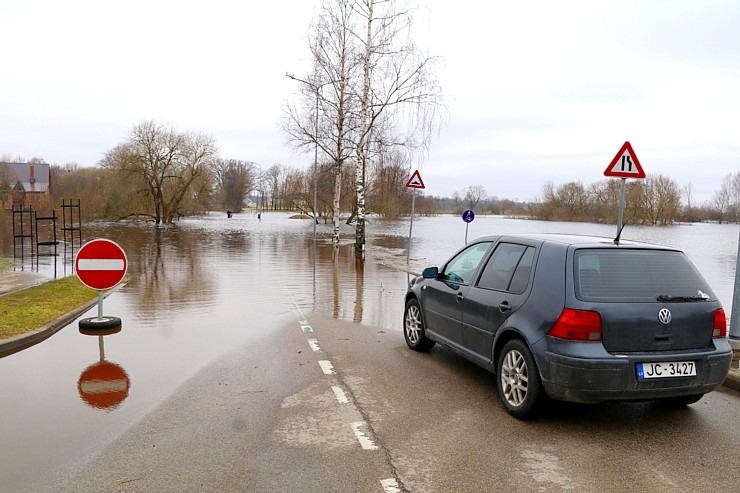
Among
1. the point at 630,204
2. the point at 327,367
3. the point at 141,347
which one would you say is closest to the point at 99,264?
the point at 141,347

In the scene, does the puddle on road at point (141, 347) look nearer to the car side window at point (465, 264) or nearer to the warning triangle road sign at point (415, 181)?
the car side window at point (465, 264)

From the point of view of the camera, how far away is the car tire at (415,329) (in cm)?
686

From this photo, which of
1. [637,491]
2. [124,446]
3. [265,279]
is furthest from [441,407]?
[265,279]

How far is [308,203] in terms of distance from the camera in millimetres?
66312

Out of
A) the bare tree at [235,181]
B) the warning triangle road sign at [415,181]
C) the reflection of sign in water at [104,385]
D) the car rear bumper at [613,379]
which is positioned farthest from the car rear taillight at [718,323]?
the bare tree at [235,181]

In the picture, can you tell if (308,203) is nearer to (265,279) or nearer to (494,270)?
(265,279)

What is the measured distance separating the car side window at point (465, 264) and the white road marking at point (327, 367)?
164 cm

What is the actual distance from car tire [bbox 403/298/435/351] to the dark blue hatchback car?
1.69m

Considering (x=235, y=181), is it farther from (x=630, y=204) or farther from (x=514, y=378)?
(x=514, y=378)

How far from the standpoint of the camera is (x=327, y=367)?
6.22 metres

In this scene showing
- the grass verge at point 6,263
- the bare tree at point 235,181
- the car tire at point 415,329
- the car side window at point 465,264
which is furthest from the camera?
the bare tree at point 235,181

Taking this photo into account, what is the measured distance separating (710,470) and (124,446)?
4101mm

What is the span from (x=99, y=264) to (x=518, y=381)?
602 centimetres

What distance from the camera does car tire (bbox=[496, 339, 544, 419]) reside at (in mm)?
4508
